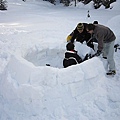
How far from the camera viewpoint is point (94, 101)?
3.86 m

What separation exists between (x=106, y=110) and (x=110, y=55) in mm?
1410

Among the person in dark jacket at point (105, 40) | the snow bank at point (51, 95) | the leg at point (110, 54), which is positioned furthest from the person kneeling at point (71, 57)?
the leg at point (110, 54)

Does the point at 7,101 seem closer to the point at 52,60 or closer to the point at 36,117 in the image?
the point at 36,117

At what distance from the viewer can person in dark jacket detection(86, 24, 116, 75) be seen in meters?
4.13

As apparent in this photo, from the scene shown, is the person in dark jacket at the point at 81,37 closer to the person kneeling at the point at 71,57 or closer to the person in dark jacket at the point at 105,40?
the person in dark jacket at the point at 105,40

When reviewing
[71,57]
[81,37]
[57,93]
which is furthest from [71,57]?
[81,37]

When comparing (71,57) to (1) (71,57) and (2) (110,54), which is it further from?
(2) (110,54)

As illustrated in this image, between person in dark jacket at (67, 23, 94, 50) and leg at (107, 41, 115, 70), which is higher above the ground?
person in dark jacket at (67, 23, 94, 50)

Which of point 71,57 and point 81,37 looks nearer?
point 71,57

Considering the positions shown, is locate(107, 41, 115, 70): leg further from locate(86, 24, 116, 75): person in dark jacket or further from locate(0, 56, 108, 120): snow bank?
locate(0, 56, 108, 120): snow bank

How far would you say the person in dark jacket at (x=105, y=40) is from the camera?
4129 millimetres

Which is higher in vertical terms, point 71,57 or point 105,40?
point 105,40

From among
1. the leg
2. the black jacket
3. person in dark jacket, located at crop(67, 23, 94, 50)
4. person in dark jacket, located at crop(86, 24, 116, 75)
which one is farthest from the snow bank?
person in dark jacket, located at crop(67, 23, 94, 50)

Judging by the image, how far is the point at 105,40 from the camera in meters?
4.48
